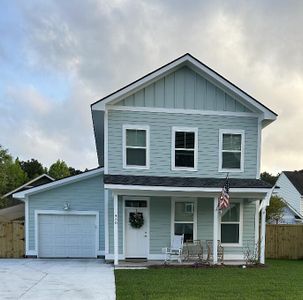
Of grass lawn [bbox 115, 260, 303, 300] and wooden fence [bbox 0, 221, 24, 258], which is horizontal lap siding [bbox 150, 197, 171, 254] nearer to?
grass lawn [bbox 115, 260, 303, 300]

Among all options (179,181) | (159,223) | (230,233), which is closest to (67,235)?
(159,223)

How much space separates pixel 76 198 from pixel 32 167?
46956 mm

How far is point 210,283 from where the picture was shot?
9.80 m

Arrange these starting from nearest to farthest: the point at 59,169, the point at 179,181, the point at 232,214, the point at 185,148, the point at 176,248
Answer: the point at 176,248
the point at 179,181
the point at 185,148
the point at 232,214
the point at 59,169

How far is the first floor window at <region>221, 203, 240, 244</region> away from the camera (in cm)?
1427

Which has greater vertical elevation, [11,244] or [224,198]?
[224,198]

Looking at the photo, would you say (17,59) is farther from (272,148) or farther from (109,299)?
(272,148)

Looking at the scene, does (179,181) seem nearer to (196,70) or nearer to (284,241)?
Answer: (196,70)

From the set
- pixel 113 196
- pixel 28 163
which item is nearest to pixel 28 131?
pixel 113 196

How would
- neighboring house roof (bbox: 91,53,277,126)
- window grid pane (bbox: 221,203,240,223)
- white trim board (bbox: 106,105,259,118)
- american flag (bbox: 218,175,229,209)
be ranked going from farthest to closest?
1. window grid pane (bbox: 221,203,240,223)
2. white trim board (bbox: 106,105,259,118)
3. neighboring house roof (bbox: 91,53,277,126)
4. american flag (bbox: 218,175,229,209)

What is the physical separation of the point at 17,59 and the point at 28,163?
45.1 metres

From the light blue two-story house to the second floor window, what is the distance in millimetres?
37

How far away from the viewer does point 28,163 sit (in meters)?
59.8

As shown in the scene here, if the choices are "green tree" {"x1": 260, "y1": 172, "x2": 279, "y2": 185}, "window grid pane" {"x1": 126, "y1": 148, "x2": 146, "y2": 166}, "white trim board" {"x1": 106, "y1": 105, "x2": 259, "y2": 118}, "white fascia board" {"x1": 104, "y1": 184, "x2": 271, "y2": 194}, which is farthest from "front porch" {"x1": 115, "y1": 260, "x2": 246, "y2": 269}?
"green tree" {"x1": 260, "y1": 172, "x2": 279, "y2": 185}
